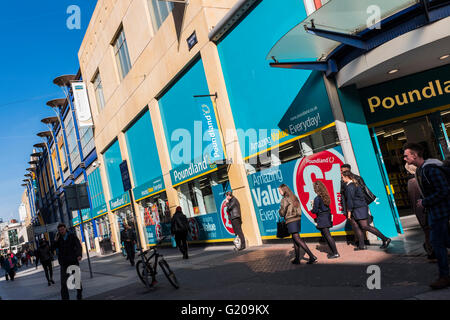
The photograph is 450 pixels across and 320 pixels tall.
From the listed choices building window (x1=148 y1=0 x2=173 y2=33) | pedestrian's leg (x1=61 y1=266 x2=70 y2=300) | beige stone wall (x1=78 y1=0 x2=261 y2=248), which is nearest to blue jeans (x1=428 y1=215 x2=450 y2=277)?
pedestrian's leg (x1=61 y1=266 x2=70 y2=300)

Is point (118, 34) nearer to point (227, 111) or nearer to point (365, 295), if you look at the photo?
point (227, 111)

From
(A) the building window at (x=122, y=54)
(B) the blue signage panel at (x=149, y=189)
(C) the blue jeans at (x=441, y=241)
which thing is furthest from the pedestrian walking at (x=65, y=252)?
(A) the building window at (x=122, y=54)

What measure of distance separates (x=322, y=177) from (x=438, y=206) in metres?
5.16

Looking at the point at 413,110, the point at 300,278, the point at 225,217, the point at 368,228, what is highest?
the point at 413,110

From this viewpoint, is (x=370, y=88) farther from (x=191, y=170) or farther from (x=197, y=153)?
(x=191, y=170)

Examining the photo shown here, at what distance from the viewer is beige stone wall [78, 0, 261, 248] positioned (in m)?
13.2

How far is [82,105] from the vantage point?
28.4 metres

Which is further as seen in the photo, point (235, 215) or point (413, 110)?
point (235, 215)

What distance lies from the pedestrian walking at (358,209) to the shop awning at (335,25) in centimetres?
288

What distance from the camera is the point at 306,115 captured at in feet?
33.6

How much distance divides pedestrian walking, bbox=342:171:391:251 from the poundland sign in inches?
101

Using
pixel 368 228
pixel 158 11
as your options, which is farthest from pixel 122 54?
pixel 368 228

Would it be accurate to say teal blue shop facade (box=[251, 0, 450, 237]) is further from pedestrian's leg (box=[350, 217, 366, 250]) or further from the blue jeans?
the blue jeans

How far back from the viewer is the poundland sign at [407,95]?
30.3 ft
